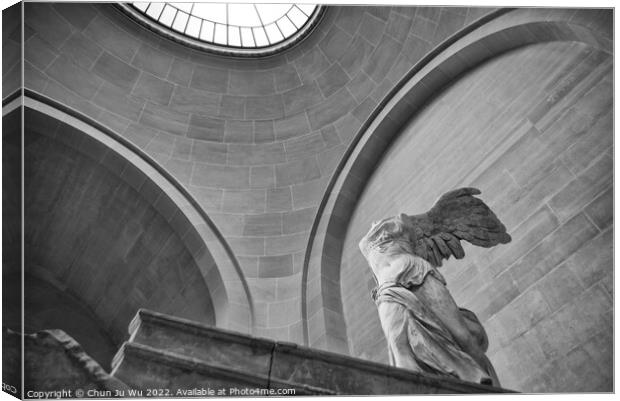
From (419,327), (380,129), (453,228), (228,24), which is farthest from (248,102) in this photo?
(419,327)

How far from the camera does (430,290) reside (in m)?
7.55

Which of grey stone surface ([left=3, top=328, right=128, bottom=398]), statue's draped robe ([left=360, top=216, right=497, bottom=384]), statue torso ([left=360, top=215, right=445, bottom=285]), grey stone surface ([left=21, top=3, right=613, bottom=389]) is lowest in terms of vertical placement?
grey stone surface ([left=3, top=328, right=128, bottom=398])

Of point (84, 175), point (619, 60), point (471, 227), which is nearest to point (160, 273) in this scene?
point (84, 175)

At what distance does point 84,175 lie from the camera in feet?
46.4

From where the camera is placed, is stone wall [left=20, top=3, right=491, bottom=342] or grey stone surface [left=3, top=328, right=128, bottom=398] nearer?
grey stone surface [left=3, top=328, right=128, bottom=398]

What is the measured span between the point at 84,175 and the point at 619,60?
8.51m

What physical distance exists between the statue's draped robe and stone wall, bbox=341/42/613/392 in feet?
5.30

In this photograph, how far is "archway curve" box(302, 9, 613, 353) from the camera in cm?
1116

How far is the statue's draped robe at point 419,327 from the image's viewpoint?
6891mm

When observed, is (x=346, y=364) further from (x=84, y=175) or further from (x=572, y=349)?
(x=84, y=175)

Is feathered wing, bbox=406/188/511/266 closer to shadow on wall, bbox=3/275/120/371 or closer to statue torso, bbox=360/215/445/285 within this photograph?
statue torso, bbox=360/215/445/285

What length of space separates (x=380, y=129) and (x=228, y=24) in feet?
10.9

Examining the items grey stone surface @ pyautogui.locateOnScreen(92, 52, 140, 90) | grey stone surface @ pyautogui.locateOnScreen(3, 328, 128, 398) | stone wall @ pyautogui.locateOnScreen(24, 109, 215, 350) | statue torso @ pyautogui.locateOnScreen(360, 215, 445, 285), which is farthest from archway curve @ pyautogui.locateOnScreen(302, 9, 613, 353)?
grey stone surface @ pyautogui.locateOnScreen(3, 328, 128, 398)

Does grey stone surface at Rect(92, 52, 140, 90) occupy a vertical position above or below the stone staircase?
above
